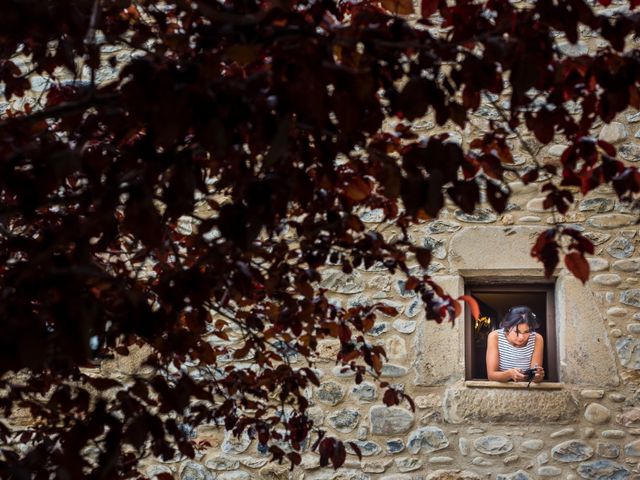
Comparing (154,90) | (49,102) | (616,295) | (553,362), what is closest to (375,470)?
(553,362)

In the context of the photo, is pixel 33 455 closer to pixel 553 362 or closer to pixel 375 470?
pixel 375 470

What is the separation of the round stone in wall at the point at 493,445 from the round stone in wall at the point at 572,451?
0.66 ft

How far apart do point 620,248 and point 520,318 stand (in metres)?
0.55

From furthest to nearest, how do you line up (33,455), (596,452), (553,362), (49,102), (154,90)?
1. (553,362)
2. (596,452)
3. (49,102)
4. (33,455)
5. (154,90)

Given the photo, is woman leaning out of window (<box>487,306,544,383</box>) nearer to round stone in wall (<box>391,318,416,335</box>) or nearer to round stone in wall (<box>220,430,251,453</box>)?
round stone in wall (<box>391,318,416,335</box>)

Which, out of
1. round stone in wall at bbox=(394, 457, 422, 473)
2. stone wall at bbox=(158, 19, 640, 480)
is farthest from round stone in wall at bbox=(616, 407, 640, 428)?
round stone in wall at bbox=(394, 457, 422, 473)

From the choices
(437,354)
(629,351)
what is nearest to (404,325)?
(437,354)

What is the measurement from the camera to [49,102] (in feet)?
7.00

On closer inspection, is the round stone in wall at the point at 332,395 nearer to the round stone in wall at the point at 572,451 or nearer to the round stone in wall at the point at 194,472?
the round stone in wall at the point at 194,472

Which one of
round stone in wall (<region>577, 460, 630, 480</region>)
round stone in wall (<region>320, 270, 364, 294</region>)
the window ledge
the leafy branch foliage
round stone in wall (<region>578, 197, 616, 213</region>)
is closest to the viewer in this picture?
the leafy branch foliage

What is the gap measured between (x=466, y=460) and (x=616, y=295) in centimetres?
101

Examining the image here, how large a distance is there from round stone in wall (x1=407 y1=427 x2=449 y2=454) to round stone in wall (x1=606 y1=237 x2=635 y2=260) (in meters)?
1.13

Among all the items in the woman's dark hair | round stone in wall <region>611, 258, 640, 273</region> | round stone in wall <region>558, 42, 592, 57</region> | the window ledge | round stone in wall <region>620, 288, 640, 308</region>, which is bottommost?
the window ledge

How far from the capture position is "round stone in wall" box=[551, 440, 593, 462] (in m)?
3.68
